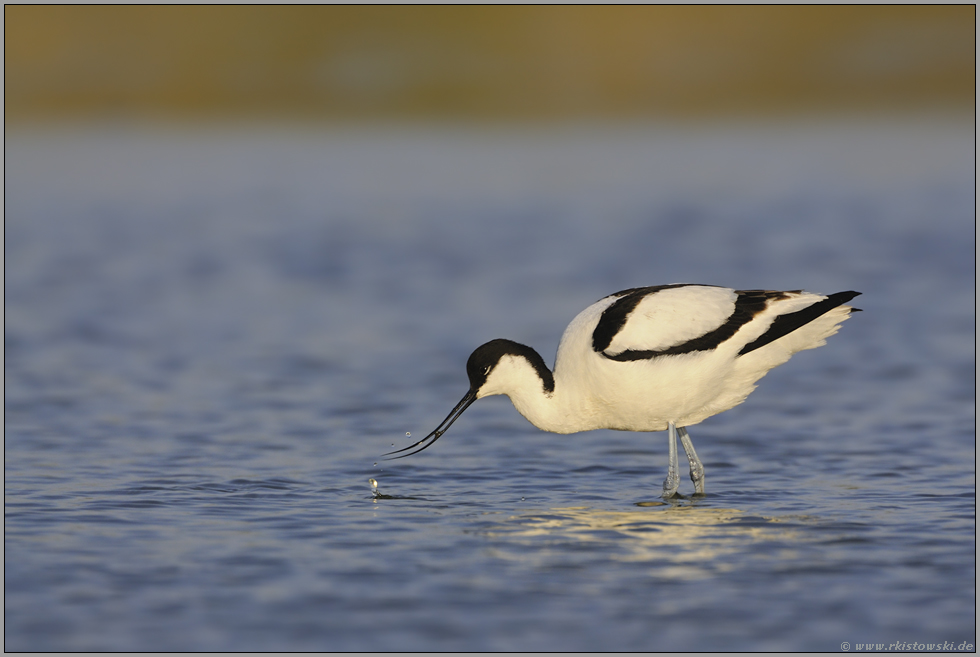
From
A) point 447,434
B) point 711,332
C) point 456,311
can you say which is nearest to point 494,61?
point 456,311

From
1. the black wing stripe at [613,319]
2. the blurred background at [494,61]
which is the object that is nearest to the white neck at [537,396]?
the black wing stripe at [613,319]

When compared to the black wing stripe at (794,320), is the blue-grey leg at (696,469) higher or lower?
lower

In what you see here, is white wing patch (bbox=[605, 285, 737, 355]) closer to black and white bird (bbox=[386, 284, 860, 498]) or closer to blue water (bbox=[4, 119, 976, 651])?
black and white bird (bbox=[386, 284, 860, 498])

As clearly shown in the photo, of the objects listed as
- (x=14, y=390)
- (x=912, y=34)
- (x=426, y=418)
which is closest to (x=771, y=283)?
(x=426, y=418)

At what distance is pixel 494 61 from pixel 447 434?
1636cm

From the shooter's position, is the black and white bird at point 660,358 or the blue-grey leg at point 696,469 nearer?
the black and white bird at point 660,358

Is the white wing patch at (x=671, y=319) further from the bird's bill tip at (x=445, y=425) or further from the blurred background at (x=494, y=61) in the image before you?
the blurred background at (x=494, y=61)

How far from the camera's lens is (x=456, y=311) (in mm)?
11773

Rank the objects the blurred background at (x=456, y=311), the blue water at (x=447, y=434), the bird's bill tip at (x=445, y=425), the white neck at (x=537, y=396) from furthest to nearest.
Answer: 1. the bird's bill tip at (x=445, y=425)
2. the white neck at (x=537, y=396)
3. the blurred background at (x=456, y=311)
4. the blue water at (x=447, y=434)

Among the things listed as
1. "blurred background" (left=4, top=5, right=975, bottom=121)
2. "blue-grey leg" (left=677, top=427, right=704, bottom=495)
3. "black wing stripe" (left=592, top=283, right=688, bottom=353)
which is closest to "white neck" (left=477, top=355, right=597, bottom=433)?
"black wing stripe" (left=592, top=283, right=688, bottom=353)

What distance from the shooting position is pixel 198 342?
426 inches

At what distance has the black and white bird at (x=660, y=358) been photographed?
690cm

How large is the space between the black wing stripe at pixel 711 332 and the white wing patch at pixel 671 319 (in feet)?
0.06

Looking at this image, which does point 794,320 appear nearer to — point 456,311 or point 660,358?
point 660,358
